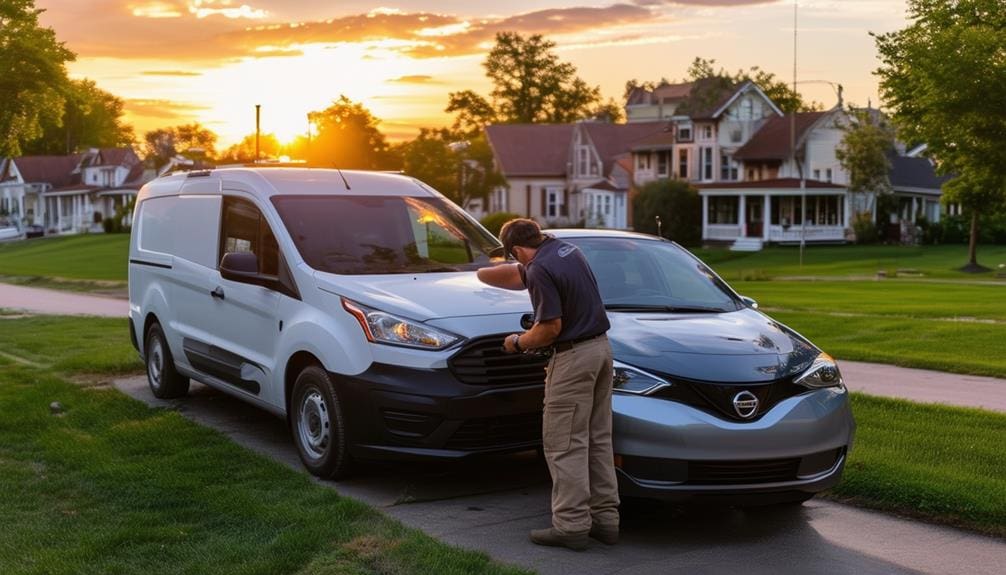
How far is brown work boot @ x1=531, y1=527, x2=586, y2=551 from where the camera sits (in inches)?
252

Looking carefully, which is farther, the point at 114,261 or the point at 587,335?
Answer: the point at 114,261

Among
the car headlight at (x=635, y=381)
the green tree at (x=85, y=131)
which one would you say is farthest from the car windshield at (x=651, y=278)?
the green tree at (x=85, y=131)

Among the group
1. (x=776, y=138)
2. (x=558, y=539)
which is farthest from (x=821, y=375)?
(x=776, y=138)

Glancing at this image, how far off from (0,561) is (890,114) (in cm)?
4002

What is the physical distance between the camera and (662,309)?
310 inches

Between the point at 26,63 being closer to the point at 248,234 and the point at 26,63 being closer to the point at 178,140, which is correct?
the point at 248,234

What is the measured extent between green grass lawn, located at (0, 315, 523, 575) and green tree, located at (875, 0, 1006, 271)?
31.7 meters

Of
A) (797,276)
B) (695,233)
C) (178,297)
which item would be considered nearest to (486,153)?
(695,233)

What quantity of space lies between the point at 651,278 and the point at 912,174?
2790 inches

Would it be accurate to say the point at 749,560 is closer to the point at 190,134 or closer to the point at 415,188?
the point at 415,188

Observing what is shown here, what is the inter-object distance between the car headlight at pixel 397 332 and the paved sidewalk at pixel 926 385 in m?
5.87

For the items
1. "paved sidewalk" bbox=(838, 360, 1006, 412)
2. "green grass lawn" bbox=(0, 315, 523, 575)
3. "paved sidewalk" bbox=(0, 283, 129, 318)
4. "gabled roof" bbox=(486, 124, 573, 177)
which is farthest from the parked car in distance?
"gabled roof" bbox=(486, 124, 573, 177)

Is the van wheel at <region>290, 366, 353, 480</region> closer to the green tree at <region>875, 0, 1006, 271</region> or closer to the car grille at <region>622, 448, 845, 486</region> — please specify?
the car grille at <region>622, 448, 845, 486</region>

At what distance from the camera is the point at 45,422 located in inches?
Result: 391
